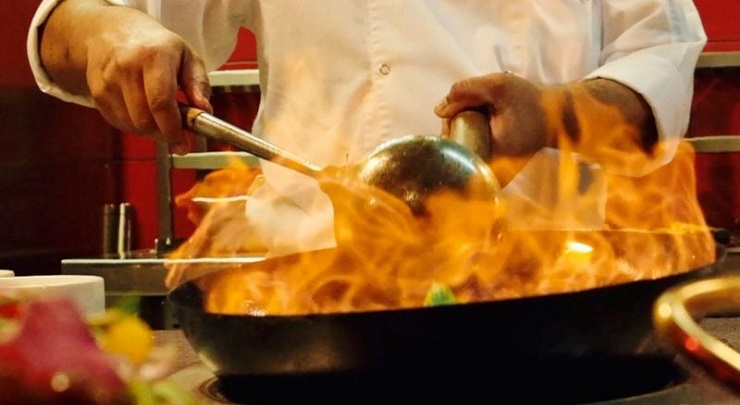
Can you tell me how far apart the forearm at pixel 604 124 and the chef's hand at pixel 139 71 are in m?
0.40

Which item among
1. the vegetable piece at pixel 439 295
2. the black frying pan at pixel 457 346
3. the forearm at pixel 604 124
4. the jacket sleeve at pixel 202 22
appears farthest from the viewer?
the jacket sleeve at pixel 202 22

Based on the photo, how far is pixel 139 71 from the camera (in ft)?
3.27

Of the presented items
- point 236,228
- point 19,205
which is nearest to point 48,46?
point 236,228

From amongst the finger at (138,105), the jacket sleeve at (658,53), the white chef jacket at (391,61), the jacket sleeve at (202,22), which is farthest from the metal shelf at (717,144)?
the finger at (138,105)

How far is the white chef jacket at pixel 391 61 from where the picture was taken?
54.6 inches

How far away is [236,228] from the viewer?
169 cm

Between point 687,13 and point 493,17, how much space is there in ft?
1.16

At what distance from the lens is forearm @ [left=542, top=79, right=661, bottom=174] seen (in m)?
1.18

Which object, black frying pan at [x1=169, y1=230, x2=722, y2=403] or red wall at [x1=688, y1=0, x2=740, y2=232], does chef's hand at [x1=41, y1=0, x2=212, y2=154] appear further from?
red wall at [x1=688, y1=0, x2=740, y2=232]

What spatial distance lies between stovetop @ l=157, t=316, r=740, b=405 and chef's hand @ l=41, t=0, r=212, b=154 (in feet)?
1.12

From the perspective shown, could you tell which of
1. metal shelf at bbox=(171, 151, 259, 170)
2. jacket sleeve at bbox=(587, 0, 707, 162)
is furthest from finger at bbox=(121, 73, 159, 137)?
metal shelf at bbox=(171, 151, 259, 170)

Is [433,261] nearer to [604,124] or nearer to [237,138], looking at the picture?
[237,138]

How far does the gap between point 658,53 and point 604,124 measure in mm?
269

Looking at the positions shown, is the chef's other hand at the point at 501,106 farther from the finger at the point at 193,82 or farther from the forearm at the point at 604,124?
A: the finger at the point at 193,82
